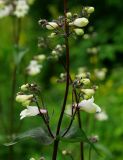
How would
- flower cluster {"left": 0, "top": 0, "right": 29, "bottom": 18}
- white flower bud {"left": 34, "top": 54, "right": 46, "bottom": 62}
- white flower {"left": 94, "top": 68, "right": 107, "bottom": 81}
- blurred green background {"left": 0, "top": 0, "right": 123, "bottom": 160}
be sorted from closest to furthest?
1. white flower bud {"left": 34, "top": 54, "right": 46, "bottom": 62}
2. white flower {"left": 94, "top": 68, "right": 107, "bottom": 81}
3. flower cluster {"left": 0, "top": 0, "right": 29, "bottom": 18}
4. blurred green background {"left": 0, "top": 0, "right": 123, "bottom": 160}

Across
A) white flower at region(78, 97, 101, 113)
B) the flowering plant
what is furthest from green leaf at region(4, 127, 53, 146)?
white flower at region(78, 97, 101, 113)

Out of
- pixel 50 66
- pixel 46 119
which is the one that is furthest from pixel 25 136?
pixel 50 66

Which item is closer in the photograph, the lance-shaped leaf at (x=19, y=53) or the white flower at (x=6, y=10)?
the lance-shaped leaf at (x=19, y=53)

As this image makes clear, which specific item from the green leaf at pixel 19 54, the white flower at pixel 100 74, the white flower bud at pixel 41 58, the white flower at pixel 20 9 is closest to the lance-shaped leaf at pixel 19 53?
the green leaf at pixel 19 54

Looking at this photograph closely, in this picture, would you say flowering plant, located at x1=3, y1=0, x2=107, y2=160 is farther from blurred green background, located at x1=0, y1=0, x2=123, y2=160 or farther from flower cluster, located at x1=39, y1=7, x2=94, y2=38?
blurred green background, located at x1=0, y1=0, x2=123, y2=160

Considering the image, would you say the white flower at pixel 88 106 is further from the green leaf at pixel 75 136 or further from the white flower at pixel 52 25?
the white flower at pixel 52 25

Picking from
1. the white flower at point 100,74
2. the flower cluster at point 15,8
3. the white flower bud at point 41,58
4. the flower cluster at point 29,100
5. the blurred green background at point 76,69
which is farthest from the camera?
the blurred green background at point 76,69

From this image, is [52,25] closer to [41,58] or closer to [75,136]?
[75,136]

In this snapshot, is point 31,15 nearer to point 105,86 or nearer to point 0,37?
point 0,37
